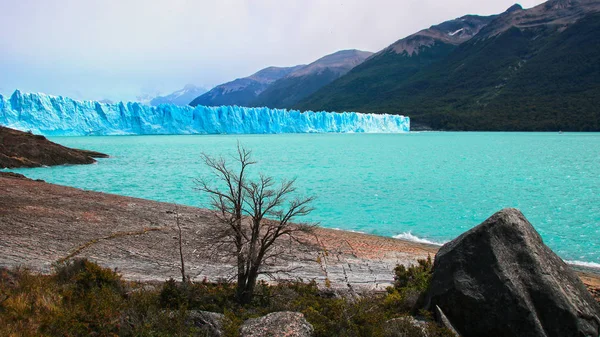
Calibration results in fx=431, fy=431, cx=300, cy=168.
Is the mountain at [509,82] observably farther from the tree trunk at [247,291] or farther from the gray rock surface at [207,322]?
the gray rock surface at [207,322]

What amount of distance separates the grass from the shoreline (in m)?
1.08

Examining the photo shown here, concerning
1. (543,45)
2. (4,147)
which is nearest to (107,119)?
(4,147)

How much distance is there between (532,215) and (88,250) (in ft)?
62.1

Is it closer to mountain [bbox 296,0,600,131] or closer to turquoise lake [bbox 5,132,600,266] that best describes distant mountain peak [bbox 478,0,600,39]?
mountain [bbox 296,0,600,131]

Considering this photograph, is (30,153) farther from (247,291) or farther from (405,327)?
(405,327)

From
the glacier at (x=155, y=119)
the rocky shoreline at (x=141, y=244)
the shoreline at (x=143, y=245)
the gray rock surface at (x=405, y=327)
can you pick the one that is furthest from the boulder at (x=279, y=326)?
the glacier at (x=155, y=119)

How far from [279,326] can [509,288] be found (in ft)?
10.7

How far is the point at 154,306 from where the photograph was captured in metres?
6.44

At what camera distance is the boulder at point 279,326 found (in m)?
5.87

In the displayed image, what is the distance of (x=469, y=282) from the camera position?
20.7 ft

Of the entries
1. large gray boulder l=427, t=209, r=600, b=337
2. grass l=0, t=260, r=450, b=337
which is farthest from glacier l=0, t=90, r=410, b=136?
large gray boulder l=427, t=209, r=600, b=337

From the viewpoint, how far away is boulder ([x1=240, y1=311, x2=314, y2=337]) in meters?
5.87

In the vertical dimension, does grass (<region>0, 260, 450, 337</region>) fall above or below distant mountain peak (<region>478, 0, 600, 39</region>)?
below

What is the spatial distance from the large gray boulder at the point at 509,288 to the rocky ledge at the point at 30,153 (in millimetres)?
36861
